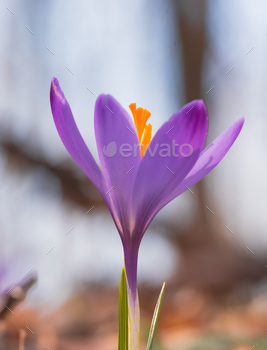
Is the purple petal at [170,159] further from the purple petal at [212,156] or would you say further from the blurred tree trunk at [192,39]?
the blurred tree trunk at [192,39]

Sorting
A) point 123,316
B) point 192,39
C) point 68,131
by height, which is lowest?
point 123,316

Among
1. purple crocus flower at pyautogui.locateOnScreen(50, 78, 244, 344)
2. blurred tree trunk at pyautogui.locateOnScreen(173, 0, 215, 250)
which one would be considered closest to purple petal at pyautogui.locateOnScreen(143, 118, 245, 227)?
purple crocus flower at pyautogui.locateOnScreen(50, 78, 244, 344)

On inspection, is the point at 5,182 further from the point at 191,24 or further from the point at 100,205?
the point at 191,24

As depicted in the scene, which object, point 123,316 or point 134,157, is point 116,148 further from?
point 123,316

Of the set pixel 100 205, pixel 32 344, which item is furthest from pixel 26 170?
pixel 32 344

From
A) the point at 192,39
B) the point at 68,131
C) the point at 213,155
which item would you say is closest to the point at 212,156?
the point at 213,155

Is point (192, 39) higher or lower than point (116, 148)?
higher

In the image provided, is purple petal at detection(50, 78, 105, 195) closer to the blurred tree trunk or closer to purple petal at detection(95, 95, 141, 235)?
Result: purple petal at detection(95, 95, 141, 235)

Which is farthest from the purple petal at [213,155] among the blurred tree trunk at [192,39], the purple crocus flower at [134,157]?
the blurred tree trunk at [192,39]
